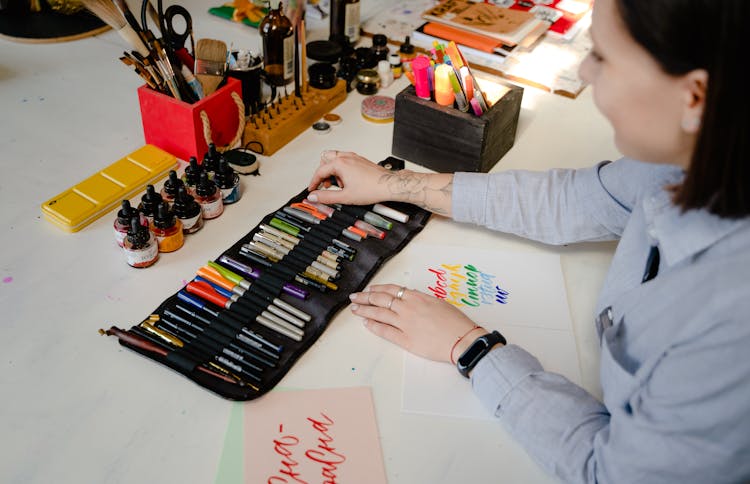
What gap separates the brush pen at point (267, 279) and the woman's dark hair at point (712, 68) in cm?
53

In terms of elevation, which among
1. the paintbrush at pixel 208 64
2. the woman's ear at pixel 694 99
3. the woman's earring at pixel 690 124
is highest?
the woman's ear at pixel 694 99

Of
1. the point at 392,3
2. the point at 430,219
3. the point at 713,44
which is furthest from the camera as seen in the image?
the point at 392,3

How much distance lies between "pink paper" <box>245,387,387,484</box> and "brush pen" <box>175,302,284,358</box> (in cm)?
7

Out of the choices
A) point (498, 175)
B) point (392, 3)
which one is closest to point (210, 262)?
point (498, 175)

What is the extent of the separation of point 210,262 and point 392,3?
3.85ft

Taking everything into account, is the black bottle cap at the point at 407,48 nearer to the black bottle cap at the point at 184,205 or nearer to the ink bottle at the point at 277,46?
the ink bottle at the point at 277,46

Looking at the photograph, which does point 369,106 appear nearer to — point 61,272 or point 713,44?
point 61,272

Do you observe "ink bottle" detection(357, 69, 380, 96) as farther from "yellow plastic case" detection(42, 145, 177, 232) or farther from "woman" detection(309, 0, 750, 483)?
"woman" detection(309, 0, 750, 483)

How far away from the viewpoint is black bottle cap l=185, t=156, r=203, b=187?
3.55ft

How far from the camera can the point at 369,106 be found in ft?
4.68

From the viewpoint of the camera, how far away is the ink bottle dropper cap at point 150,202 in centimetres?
102

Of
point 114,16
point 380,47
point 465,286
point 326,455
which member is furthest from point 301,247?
point 380,47

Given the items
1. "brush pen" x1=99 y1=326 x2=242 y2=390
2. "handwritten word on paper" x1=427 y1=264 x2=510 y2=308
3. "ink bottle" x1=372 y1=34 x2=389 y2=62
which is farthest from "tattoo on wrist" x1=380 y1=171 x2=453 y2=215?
"ink bottle" x1=372 y1=34 x2=389 y2=62

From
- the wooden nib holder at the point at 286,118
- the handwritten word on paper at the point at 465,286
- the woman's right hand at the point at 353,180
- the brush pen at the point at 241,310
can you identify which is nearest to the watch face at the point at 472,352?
the handwritten word on paper at the point at 465,286
